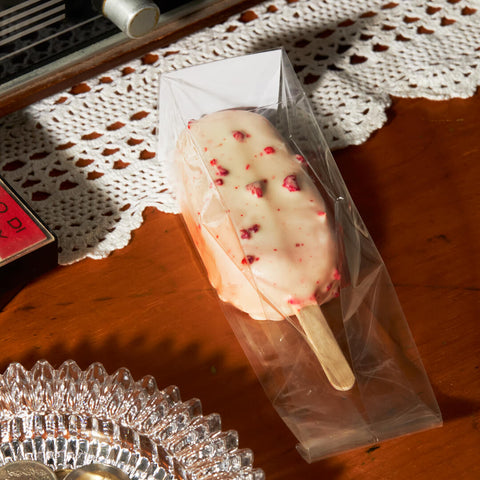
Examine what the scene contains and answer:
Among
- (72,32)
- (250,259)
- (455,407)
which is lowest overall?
(455,407)

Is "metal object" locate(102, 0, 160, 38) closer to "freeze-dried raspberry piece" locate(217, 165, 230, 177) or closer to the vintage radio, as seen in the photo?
the vintage radio

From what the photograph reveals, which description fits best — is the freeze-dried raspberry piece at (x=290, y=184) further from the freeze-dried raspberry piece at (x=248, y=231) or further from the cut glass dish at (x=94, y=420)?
the cut glass dish at (x=94, y=420)

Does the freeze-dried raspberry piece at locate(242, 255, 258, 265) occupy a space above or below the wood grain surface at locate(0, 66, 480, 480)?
above

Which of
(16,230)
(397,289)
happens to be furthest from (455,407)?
(16,230)

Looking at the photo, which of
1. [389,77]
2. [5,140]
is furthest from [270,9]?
[5,140]

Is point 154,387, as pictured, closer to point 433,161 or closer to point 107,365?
point 107,365

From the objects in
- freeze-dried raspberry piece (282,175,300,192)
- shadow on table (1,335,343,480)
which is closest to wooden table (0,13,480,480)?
shadow on table (1,335,343,480)

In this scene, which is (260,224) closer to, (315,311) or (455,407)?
(315,311)
